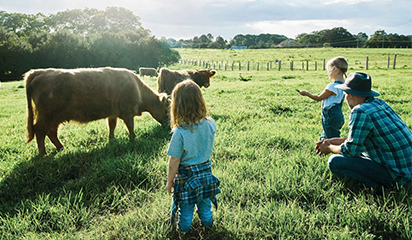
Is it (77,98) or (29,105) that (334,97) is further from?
(29,105)

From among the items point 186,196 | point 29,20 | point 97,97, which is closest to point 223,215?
point 186,196

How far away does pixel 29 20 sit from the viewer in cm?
5981

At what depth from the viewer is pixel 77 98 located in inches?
214

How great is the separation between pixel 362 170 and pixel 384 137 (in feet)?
1.73

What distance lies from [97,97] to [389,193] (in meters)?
5.43

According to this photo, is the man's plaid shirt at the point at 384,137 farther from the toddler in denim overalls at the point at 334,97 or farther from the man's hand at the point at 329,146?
the toddler in denim overalls at the point at 334,97

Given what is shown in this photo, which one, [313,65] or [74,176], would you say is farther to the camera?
[313,65]

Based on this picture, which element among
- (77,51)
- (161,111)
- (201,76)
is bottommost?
(161,111)

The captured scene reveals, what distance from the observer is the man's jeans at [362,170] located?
126 inches

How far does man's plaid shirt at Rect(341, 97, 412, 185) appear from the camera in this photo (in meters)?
2.99

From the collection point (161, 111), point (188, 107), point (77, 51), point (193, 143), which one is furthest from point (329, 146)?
point (77, 51)

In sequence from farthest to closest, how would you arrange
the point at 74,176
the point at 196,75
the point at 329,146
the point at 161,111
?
the point at 196,75, the point at 161,111, the point at 74,176, the point at 329,146

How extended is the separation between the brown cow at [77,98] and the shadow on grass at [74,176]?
71 centimetres

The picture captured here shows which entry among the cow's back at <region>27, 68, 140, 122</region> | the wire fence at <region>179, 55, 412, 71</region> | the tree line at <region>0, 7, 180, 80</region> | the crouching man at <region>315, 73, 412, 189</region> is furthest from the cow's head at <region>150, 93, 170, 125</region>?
the tree line at <region>0, 7, 180, 80</region>
